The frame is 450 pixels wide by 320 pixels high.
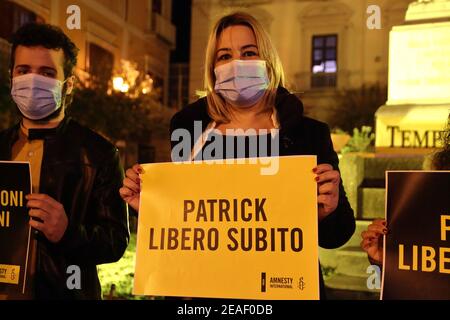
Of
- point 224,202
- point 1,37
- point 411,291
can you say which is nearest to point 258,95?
point 224,202

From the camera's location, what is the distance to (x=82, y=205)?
2.26 m

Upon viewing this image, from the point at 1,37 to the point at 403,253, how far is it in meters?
8.87

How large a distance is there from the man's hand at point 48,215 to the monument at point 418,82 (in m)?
4.61

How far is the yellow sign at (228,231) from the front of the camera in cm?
204

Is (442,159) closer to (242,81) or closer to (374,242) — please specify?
(374,242)

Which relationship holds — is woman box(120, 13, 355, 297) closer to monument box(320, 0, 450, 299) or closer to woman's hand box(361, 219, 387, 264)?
woman's hand box(361, 219, 387, 264)

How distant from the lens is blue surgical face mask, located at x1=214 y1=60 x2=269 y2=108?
7.02 feet

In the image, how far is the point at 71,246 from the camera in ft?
7.12

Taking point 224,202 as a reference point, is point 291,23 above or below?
above

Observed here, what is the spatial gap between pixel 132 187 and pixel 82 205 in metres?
0.25

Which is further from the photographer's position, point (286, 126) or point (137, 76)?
point (137, 76)

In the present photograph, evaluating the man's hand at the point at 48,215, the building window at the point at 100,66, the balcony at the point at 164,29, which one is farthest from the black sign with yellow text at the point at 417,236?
the balcony at the point at 164,29
